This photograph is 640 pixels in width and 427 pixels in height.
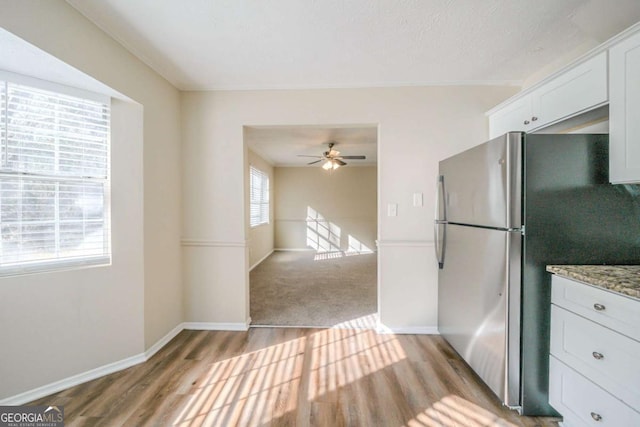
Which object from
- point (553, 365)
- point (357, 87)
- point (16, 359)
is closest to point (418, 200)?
point (357, 87)

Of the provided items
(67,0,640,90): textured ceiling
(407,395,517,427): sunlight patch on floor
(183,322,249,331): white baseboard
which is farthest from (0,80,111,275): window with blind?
(407,395,517,427): sunlight patch on floor

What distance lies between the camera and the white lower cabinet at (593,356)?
1163mm

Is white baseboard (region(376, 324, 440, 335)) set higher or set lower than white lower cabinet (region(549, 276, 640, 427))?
lower

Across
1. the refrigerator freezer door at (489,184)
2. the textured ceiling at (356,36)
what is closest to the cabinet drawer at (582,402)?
the refrigerator freezer door at (489,184)

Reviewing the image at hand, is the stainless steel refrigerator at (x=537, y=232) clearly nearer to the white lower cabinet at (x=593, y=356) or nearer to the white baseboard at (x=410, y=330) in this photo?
the white lower cabinet at (x=593, y=356)

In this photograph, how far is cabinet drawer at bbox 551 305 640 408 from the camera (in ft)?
3.79

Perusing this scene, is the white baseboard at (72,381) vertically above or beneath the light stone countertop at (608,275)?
beneath

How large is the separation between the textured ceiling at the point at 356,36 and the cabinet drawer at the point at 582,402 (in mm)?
2061

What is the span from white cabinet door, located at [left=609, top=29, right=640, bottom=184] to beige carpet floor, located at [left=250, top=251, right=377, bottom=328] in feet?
7.54

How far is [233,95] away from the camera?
8.93 ft

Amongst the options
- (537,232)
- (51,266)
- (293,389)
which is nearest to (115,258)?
(51,266)

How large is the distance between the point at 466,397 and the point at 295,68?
9.29ft

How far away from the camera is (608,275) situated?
4.34 feet

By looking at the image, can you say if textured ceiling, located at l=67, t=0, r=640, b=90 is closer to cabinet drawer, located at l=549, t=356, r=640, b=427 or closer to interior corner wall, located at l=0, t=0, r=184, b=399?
interior corner wall, located at l=0, t=0, r=184, b=399
